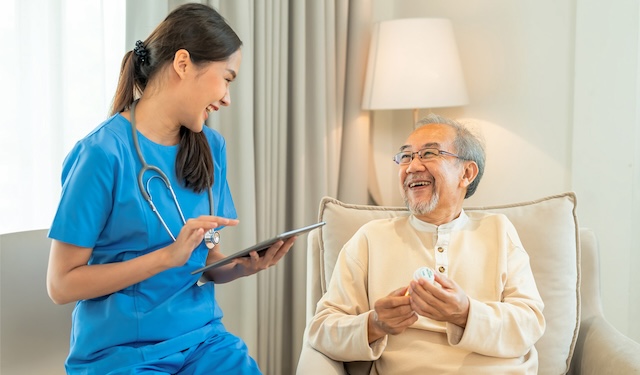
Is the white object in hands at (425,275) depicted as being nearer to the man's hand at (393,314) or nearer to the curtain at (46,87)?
the man's hand at (393,314)

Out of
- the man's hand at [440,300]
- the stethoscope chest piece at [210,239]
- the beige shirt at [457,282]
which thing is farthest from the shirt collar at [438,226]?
the stethoscope chest piece at [210,239]

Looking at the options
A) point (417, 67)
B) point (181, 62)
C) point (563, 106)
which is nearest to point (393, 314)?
point (181, 62)

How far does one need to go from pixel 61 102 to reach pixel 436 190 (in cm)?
117

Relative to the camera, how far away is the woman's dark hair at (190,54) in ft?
5.65

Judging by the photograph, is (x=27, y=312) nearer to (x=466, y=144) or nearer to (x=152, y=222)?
(x=152, y=222)

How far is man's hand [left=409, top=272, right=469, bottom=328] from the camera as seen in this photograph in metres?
1.68

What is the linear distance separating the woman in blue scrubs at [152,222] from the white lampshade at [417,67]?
1.26 meters

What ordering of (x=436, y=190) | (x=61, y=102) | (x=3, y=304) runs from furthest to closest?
1. (x=61, y=102)
2. (x=436, y=190)
3. (x=3, y=304)

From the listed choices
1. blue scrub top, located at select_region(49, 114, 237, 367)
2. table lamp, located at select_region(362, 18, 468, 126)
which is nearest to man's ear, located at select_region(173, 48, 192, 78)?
blue scrub top, located at select_region(49, 114, 237, 367)

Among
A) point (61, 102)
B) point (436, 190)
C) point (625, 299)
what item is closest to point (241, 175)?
point (61, 102)

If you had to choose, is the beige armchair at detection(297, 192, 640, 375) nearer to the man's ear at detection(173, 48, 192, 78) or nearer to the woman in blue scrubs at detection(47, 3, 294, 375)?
the woman in blue scrubs at detection(47, 3, 294, 375)

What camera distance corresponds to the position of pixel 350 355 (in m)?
1.82

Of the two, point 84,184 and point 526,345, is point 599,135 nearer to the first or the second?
point 526,345

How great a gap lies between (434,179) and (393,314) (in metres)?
0.43
